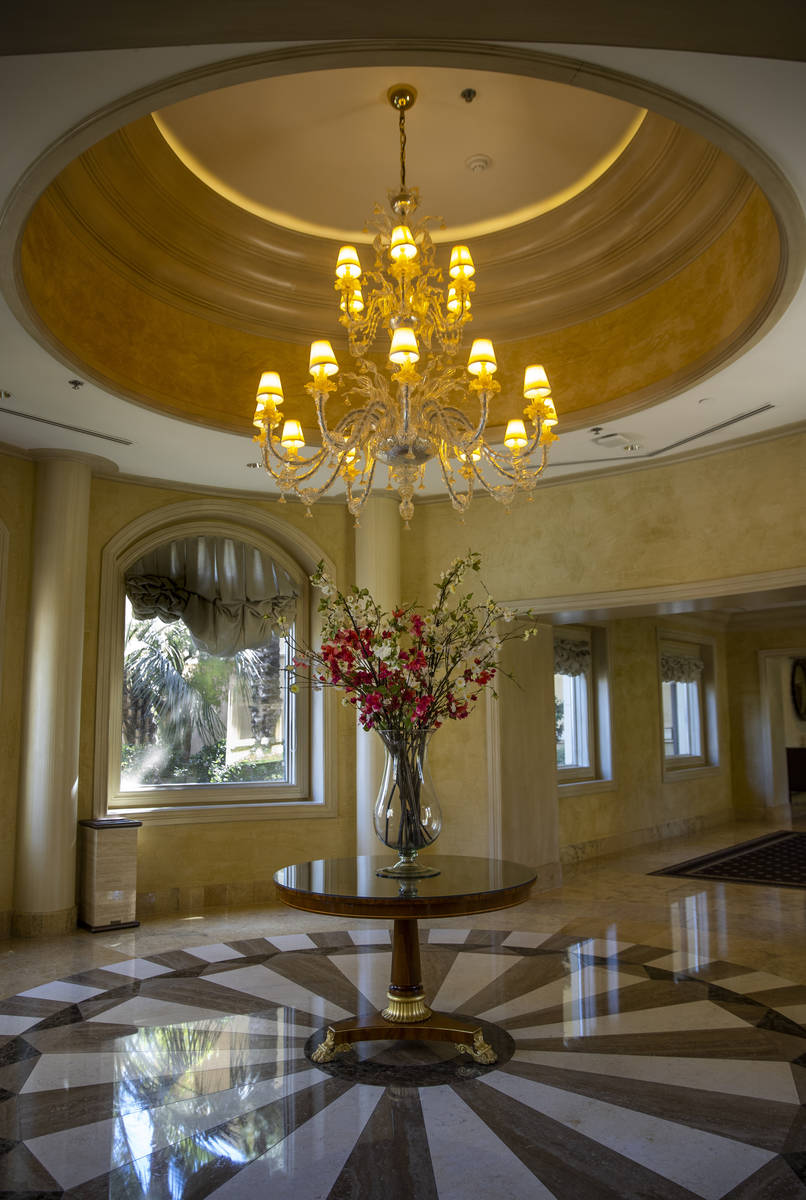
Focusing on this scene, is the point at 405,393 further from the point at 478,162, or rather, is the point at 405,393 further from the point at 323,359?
the point at 478,162

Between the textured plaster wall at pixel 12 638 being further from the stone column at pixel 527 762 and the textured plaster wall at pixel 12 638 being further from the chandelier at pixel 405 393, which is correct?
the stone column at pixel 527 762

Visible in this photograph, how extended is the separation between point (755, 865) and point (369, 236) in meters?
7.13

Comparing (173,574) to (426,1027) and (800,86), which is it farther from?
(800,86)

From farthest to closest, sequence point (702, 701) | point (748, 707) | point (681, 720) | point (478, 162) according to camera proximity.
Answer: point (748, 707) → point (702, 701) → point (681, 720) → point (478, 162)

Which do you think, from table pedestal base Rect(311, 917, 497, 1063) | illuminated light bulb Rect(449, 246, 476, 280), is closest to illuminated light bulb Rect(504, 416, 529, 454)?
illuminated light bulb Rect(449, 246, 476, 280)

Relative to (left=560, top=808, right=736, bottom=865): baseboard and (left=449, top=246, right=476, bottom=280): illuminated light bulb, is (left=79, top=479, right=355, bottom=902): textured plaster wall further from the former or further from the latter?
(left=449, top=246, right=476, bottom=280): illuminated light bulb

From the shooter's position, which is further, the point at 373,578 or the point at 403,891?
the point at 373,578

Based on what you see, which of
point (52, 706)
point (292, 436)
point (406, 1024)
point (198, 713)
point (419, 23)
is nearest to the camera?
point (419, 23)

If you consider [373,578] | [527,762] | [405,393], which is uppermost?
[405,393]

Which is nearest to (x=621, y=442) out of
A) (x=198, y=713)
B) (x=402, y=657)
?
(x=402, y=657)

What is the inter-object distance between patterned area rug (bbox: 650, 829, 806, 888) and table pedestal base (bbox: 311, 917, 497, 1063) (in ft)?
16.9

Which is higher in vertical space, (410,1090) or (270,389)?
(270,389)

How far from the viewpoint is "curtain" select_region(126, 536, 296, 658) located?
721 centimetres

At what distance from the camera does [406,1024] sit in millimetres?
3795
